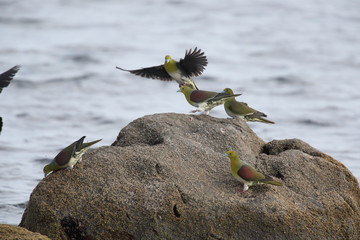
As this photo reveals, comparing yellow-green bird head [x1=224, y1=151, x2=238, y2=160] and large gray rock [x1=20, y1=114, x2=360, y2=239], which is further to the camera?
yellow-green bird head [x1=224, y1=151, x2=238, y2=160]

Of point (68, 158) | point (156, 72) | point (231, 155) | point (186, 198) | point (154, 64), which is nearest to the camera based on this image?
point (186, 198)

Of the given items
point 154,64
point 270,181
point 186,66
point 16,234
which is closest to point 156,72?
point 186,66

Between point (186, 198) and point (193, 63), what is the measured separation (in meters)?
3.75

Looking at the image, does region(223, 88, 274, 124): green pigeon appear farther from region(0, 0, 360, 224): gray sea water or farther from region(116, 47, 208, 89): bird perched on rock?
region(0, 0, 360, 224): gray sea water

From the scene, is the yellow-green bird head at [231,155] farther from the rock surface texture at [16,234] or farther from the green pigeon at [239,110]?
the rock surface texture at [16,234]

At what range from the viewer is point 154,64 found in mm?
18938

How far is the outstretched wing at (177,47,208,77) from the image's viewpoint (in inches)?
399

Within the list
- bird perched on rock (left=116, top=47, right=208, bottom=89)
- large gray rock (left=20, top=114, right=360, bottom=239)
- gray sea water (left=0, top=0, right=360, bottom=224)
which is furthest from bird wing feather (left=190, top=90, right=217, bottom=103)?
gray sea water (left=0, top=0, right=360, bottom=224)

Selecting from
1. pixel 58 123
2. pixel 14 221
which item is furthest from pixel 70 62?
pixel 14 221

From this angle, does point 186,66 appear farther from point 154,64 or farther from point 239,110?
point 154,64

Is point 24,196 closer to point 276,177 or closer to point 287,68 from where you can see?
point 276,177

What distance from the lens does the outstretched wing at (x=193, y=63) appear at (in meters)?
10.1

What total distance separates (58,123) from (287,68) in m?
7.06

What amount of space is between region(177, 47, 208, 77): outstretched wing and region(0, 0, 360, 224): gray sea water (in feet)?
9.31
